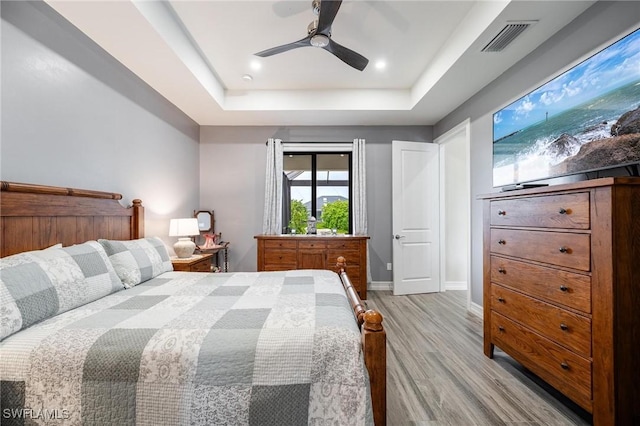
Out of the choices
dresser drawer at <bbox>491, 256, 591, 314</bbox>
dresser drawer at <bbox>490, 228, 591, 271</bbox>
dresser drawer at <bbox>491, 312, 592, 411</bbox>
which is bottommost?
dresser drawer at <bbox>491, 312, 592, 411</bbox>

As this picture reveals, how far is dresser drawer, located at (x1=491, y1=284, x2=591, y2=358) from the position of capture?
142 centimetres

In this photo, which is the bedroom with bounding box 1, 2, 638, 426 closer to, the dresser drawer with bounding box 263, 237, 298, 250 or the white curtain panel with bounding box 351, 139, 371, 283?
the white curtain panel with bounding box 351, 139, 371, 283

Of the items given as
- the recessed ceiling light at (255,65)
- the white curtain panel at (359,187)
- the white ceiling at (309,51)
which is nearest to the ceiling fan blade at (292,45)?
the white ceiling at (309,51)

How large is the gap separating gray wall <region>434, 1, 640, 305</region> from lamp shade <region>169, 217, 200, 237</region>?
10.6ft

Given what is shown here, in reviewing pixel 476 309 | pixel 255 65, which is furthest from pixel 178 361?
pixel 476 309

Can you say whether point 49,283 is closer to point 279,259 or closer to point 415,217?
point 279,259

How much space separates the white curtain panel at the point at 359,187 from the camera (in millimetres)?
4125

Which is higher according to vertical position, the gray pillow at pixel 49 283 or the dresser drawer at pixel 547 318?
the gray pillow at pixel 49 283

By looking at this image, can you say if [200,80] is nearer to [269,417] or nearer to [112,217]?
[112,217]

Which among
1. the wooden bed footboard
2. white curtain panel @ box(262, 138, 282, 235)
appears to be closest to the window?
white curtain panel @ box(262, 138, 282, 235)

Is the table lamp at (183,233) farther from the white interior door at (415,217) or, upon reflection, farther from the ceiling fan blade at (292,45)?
the white interior door at (415,217)

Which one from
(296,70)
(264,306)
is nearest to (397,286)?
(264,306)

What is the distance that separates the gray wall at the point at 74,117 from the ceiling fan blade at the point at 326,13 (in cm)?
184

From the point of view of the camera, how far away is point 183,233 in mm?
3066
